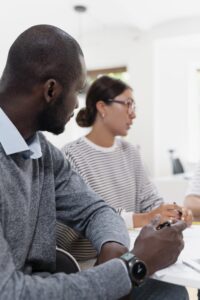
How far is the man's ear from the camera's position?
91 cm

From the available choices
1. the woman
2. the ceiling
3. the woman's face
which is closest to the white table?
Result: the woman

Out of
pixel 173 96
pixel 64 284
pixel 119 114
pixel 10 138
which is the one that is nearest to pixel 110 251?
pixel 64 284

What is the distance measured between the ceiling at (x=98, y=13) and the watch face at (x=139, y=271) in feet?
10.8

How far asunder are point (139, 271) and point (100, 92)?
1355 millimetres

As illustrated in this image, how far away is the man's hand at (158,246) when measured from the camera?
896mm

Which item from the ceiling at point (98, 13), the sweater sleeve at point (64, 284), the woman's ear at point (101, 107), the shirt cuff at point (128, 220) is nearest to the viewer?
the sweater sleeve at point (64, 284)

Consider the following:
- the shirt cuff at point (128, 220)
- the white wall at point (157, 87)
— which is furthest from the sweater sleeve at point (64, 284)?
the white wall at point (157, 87)

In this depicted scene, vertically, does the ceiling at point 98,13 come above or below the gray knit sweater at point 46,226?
above

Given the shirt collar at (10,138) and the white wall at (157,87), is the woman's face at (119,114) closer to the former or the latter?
the shirt collar at (10,138)

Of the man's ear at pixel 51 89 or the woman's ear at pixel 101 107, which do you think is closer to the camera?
the man's ear at pixel 51 89

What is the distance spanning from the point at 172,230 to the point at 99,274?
27cm

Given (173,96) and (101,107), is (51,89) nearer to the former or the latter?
(101,107)

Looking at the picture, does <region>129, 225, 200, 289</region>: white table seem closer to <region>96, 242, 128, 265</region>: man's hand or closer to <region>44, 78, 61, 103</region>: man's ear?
<region>96, 242, 128, 265</region>: man's hand

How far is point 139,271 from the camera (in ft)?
2.77
